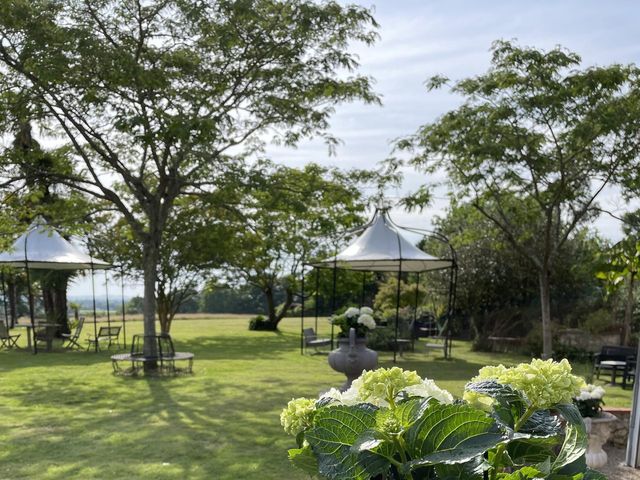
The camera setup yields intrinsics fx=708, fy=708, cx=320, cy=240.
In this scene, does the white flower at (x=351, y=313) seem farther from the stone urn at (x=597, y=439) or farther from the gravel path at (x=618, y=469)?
the stone urn at (x=597, y=439)

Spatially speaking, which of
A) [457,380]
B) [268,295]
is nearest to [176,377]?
[457,380]

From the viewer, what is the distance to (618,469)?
680 centimetres

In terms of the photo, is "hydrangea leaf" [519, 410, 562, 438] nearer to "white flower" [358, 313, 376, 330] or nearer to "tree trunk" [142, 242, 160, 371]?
"white flower" [358, 313, 376, 330]

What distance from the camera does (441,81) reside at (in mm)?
14195

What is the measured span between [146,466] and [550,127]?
9.77m

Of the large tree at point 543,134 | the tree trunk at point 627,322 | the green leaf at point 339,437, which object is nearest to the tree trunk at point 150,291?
the large tree at point 543,134

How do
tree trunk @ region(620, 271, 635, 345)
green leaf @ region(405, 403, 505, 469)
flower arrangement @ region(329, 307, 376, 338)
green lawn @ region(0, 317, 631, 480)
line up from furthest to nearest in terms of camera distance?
tree trunk @ region(620, 271, 635, 345), flower arrangement @ region(329, 307, 376, 338), green lawn @ region(0, 317, 631, 480), green leaf @ region(405, 403, 505, 469)

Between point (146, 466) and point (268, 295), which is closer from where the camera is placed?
point (146, 466)

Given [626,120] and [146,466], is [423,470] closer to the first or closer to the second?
[146,466]

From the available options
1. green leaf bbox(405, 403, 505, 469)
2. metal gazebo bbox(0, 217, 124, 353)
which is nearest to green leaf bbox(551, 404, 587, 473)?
green leaf bbox(405, 403, 505, 469)

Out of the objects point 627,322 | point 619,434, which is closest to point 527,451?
point 619,434

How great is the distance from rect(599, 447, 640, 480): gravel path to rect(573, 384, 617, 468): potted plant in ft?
0.29

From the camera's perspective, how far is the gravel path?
21.4 ft

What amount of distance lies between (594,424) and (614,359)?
25.2ft
